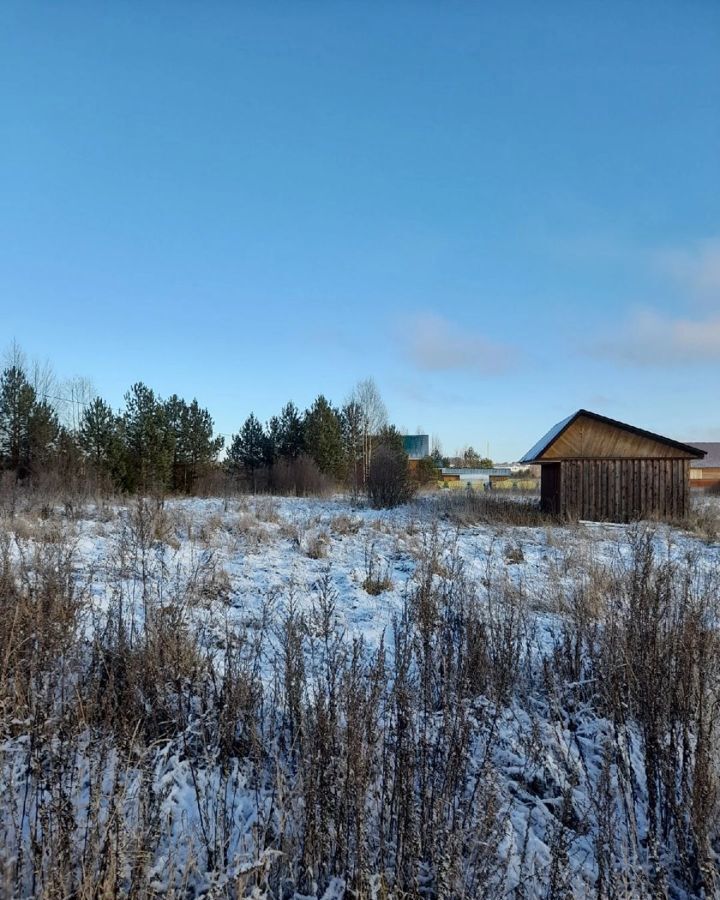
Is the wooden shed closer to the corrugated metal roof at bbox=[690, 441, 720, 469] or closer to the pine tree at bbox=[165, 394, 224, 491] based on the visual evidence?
the pine tree at bbox=[165, 394, 224, 491]

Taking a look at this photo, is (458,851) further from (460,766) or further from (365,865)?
(460,766)

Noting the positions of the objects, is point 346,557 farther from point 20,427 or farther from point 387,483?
point 20,427

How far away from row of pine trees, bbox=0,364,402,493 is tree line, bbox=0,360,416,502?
42 millimetres

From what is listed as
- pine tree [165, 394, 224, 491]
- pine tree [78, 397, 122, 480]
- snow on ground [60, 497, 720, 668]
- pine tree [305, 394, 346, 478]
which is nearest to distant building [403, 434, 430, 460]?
pine tree [305, 394, 346, 478]

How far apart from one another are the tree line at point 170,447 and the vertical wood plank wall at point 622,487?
5764 mm

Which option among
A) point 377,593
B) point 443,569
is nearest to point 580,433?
point 443,569

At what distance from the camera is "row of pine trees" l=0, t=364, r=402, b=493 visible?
74.4ft

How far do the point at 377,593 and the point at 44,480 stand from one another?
45.9 feet

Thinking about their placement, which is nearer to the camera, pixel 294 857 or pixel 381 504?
pixel 294 857

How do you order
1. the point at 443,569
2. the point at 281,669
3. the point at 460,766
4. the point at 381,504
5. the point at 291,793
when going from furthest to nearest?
the point at 381,504 < the point at 443,569 < the point at 281,669 < the point at 460,766 < the point at 291,793

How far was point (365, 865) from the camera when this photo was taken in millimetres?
2020

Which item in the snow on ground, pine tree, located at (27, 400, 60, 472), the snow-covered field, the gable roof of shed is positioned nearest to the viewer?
the snow-covered field

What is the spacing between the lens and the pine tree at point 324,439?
1253 inches

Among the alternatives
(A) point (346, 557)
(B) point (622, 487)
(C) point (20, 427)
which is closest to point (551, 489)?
(B) point (622, 487)
